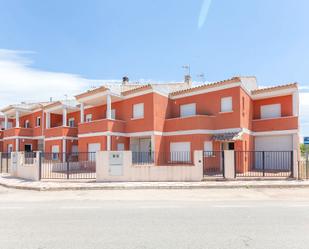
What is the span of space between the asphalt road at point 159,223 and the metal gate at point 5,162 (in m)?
14.2

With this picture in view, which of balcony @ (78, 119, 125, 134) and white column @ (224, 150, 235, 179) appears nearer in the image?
white column @ (224, 150, 235, 179)

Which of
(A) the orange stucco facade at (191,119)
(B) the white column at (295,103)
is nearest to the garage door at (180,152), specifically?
(A) the orange stucco facade at (191,119)

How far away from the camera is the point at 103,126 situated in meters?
21.7

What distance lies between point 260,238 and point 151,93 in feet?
54.6

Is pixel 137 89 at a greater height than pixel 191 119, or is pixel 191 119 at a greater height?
pixel 137 89

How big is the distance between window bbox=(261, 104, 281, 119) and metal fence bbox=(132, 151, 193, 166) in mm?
7421

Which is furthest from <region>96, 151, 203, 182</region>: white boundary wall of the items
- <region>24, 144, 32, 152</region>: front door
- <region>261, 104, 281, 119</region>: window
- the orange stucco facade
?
<region>24, 144, 32, 152</region>: front door

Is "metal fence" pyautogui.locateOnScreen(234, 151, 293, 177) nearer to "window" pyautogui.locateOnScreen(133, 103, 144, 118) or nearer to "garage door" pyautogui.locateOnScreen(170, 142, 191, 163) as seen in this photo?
"garage door" pyautogui.locateOnScreen(170, 142, 191, 163)

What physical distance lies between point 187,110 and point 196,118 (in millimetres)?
2587

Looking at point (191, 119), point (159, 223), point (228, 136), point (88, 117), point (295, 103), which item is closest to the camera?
point (159, 223)

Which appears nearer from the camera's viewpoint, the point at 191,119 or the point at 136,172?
the point at 136,172

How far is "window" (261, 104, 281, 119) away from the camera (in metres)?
20.8

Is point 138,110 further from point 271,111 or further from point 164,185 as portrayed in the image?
point 271,111

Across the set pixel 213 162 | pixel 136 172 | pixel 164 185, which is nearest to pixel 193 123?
pixel 213 162
